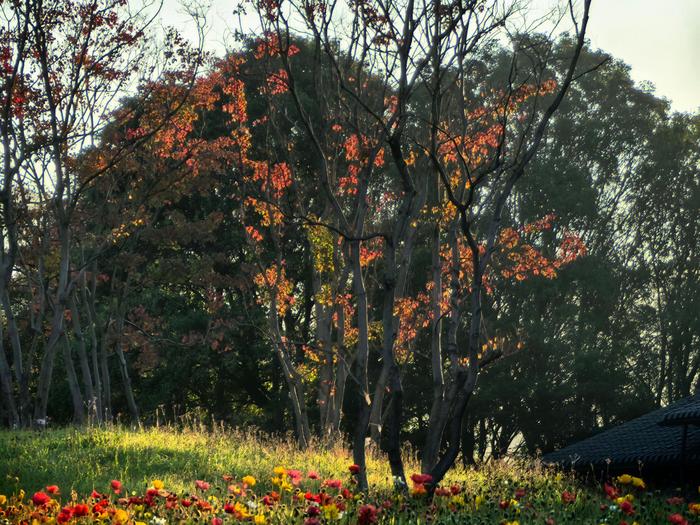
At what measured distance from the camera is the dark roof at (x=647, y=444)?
13.6 meters

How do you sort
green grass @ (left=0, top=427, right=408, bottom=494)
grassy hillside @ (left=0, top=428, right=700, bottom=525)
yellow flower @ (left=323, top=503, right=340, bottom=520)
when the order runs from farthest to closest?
green grass @ (left=0, top=427, right=408, bottom=494), grassy hillside @ (left=0, top=428, right=700, bottom=525), yellow flower @ (left=323, top=503, right=340, bottom=520)

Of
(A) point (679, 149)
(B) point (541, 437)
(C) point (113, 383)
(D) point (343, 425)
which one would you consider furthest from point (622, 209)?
(C) point (113, 383)

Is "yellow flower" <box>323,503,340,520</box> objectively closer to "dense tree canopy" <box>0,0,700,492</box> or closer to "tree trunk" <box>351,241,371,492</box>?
"tree trunk" <box>351,241,371,492</box>

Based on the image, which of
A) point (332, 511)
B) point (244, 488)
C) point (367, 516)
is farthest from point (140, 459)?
point (367, 516)

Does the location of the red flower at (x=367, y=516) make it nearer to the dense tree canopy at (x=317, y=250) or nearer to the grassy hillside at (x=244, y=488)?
the grassy hillside at (x=244, y=488)

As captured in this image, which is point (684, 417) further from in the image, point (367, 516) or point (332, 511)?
point (367, 516)

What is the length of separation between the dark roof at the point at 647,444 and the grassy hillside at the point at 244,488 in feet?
4.73

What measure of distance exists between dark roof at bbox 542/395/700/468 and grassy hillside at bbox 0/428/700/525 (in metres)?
1.44

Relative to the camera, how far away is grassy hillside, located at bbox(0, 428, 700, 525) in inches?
250

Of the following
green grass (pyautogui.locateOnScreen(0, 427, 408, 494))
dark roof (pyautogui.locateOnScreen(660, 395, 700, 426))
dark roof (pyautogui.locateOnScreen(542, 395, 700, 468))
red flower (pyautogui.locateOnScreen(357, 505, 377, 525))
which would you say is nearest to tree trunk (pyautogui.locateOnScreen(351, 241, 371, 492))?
green grass (pyautogui.locateOnScreen(0, 427, 408, 494))

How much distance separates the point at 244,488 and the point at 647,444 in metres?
11.5

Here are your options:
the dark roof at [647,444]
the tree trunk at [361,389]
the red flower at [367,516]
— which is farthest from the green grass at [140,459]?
the red flower at [367,516]

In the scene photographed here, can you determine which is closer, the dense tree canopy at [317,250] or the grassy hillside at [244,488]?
the grassy hillside at [244,488]

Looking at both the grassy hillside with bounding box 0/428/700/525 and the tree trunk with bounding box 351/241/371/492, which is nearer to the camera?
the grassy hillside with bounding box 0/428/700/525
